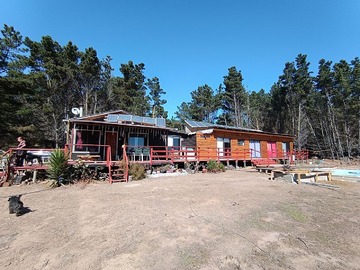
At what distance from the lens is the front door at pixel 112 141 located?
14.2 metres

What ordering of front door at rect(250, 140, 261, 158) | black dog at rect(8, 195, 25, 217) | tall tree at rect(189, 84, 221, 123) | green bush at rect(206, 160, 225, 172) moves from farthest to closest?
tall tree at rect(189, 84, 221, 123)
front door at rect(250, 140, 261, 158)
green bush at rect(206, 160, 225, 172)
black dog at rect(8, 195, 25, 217)

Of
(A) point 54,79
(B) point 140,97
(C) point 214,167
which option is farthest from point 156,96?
(C) point 214,167

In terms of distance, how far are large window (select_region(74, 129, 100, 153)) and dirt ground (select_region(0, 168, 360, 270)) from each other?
642 cm

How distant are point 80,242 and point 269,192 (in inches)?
246

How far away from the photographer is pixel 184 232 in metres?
3.95

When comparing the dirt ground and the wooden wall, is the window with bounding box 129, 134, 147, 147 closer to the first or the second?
the wooden wall

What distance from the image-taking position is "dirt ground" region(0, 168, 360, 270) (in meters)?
2.96

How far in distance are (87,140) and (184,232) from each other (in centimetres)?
1172

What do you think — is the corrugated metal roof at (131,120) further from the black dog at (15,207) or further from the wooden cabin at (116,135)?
the black dog at (15,207)

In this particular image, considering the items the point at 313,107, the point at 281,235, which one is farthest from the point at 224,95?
the point at 281,235

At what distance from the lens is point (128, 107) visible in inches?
1314

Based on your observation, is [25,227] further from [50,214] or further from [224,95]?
[224,95]

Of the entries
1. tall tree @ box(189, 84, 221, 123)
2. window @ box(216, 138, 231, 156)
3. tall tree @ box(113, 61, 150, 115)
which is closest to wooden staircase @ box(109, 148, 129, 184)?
window @ box(216, 138, 231, 156)

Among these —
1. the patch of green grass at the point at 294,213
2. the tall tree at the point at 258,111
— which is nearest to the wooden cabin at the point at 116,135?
the patch of green grass at the point at 294,213
